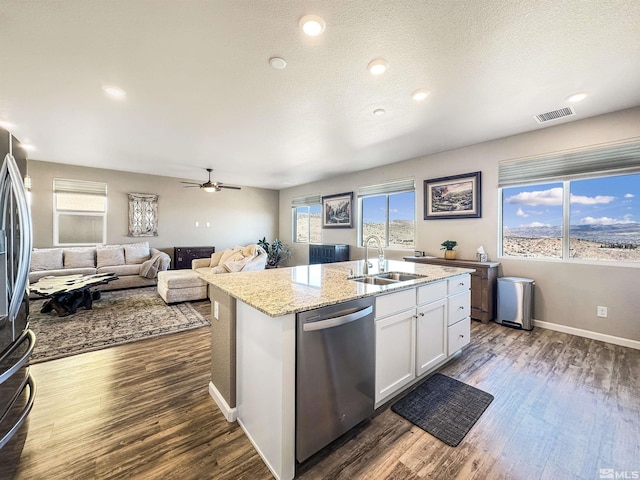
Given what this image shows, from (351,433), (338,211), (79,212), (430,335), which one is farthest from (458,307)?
(79,212)

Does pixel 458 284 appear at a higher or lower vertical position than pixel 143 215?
lower

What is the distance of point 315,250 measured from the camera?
6.54 meters

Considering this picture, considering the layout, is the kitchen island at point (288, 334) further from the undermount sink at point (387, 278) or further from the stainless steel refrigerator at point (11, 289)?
the stainless steel refrigerator at point (11, 289)

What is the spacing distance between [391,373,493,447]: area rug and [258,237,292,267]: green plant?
6.20 meters

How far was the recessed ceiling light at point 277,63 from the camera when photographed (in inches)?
82.2

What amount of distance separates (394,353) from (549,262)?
118 inches

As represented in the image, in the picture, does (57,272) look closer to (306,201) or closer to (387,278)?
(306,201)

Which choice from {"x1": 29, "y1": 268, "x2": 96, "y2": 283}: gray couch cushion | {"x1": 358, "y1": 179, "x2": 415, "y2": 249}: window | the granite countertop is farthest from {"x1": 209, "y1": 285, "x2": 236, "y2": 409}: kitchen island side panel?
{"x1": 29, "y1": 268, "x2": 96, "y2": 283}: gray couch cushion

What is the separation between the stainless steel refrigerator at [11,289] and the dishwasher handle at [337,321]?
1250mm

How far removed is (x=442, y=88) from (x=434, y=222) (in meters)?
2.53

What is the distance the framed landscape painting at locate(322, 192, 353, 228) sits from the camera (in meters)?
6.15

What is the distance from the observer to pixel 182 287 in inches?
173

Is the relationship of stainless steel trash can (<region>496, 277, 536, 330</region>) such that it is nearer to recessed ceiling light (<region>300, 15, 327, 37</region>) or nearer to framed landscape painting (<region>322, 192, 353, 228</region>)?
framed landscape painting (<region>322, 192, 353, 228</region>)

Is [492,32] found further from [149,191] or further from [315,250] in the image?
[149,191]
